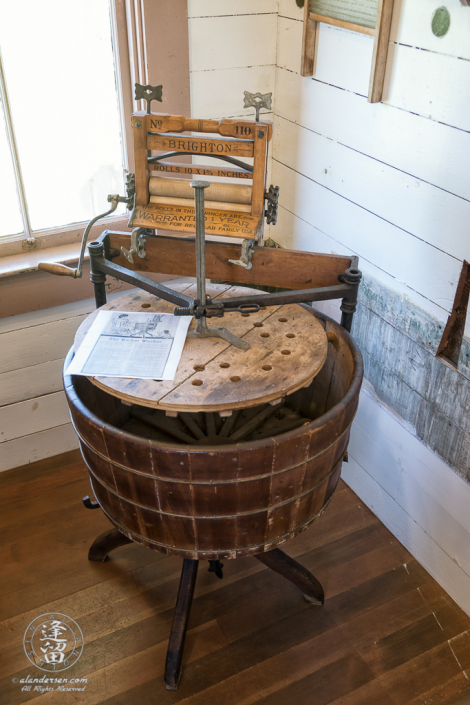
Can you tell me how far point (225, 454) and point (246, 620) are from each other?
93 centimetres

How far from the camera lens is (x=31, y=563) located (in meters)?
2.27

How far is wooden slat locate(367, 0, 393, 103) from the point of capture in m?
1.84

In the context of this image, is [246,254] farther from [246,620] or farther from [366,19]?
[246,620]

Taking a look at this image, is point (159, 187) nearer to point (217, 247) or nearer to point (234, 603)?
point (217, 247)

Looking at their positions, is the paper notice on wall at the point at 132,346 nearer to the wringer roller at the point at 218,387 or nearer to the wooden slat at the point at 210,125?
the wringer roller at the point at 218,387

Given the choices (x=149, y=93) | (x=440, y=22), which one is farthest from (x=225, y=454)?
(x=440, y=22)

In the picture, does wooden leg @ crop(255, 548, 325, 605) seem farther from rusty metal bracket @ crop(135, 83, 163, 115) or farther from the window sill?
rusty metal bracket @ crop(135, 83, 163, 115)

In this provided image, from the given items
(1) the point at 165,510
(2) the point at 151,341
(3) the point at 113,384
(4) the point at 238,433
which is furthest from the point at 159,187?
(1) the point at 165,510

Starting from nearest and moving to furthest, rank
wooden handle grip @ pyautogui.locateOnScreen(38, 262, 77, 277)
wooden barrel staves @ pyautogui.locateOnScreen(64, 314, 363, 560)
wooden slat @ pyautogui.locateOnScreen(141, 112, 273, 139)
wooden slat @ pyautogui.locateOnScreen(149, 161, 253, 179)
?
wooden barrel staves @ pyautogui.locateOnScreen(64, 314, 363, 560), wooden slat @ pyautogui.locateOnScreen(141, 112, 273, 139), wooden slat @ pyautogui.locateOnScreen(149, 161, 253, 179), wooden handle grip @ pyautogui.locateOnScreen(38, 262, 77, 277)

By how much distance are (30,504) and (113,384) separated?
1.18 metres

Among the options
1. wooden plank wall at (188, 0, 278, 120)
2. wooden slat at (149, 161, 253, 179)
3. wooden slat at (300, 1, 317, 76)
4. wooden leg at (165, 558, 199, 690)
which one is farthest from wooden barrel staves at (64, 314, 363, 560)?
wooden plank wall at (188, 0, 278, 120)

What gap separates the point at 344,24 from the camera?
2029 millimetres

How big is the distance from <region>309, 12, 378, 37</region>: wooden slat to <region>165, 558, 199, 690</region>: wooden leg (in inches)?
70.3

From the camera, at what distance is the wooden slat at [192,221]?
6.08 ft
